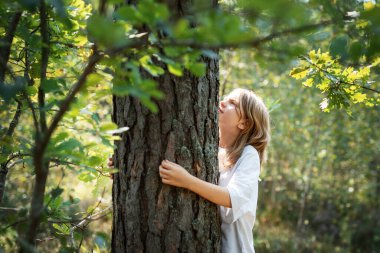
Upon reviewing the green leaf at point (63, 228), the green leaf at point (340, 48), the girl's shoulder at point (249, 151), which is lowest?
the green leaf at point (63, 228)

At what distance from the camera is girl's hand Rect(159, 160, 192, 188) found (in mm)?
1633

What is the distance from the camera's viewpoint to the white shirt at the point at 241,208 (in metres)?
1.89

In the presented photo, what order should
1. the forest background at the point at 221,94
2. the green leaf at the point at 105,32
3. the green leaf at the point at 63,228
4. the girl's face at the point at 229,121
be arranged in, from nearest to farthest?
the green leaf at the point at 105,32 → the forest background at the point at 221,94 → the green leaf at the point at 63,228 → the girl's face at the point at 229,121

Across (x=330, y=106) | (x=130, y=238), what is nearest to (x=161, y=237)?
(x=130, y=238)

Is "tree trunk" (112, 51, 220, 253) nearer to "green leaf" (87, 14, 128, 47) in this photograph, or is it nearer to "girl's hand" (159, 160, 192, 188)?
"girl's hand" (159, 160, 192, 188)

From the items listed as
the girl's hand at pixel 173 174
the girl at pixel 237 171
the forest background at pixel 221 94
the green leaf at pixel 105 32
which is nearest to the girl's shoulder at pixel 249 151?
the girl at pixel 237 171

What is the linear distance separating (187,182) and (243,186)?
39cm

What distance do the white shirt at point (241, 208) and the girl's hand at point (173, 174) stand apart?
0.30m

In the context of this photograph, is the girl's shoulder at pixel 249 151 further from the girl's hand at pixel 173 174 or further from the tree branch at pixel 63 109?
the tree branch at pixel 63 109

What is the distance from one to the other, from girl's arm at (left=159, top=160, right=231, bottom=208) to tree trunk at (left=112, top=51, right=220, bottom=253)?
0.04 meters

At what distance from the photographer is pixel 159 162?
1.67 meters

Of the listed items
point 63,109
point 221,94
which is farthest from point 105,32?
point 221,94

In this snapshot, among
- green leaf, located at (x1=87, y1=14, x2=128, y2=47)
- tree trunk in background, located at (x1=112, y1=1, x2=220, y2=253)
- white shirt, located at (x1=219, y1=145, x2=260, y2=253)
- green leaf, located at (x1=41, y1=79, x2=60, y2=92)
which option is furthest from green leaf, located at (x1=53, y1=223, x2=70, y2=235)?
green leaf, located at (x1=87, y1=14, x2=128, y2=47)

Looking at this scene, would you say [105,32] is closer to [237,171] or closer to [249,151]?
[237,171]
